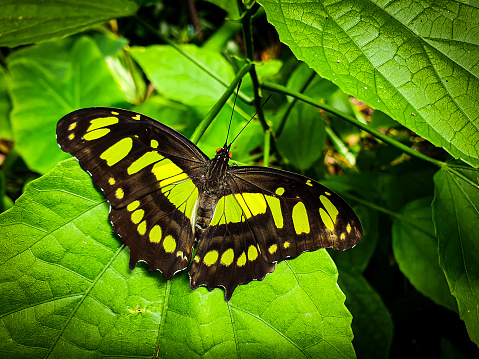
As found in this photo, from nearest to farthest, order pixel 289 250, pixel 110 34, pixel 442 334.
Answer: pixel 289 250 < pixel 442 334 < pixel 110 34

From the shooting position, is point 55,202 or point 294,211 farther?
point 294,211

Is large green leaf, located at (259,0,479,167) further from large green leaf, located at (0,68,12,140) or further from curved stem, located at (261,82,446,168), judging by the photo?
large green leaf, located at (0,68,12,140)

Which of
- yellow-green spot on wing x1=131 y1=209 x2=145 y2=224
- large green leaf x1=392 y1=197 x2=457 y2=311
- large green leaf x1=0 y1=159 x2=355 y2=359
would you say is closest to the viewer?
large green leaf x1=0 y1=159 x2=355 y2=359

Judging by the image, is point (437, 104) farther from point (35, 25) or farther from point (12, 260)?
point (35, 25)

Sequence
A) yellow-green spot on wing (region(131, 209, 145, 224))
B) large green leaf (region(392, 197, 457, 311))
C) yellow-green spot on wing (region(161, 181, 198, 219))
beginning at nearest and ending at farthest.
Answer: yellow-green spot on wing (region(131, 209, 145, 224)), yellow-green spot on wing (region(161, 181, 198, 219)), large green leaf (region(392, 197, 457, 311))

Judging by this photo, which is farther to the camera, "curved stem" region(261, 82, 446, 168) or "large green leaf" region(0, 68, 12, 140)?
"large green leaf" region(0, 68, 12, 140)

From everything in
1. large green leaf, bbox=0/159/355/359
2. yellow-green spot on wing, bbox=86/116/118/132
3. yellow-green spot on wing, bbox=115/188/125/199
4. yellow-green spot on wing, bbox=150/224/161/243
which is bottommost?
large green leaf, bbox=0/159/355/359

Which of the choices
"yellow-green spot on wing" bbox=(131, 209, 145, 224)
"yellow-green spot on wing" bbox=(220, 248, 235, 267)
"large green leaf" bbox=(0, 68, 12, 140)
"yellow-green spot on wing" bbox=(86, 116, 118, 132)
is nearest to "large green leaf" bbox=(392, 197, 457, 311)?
"yellow-green spot on wing" bbox=(220, 248, 235, 267)

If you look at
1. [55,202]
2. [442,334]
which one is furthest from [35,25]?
[442,334]

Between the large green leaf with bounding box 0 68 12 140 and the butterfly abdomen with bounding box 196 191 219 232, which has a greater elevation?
the large green leaf with bounding box 0 68 12 140
